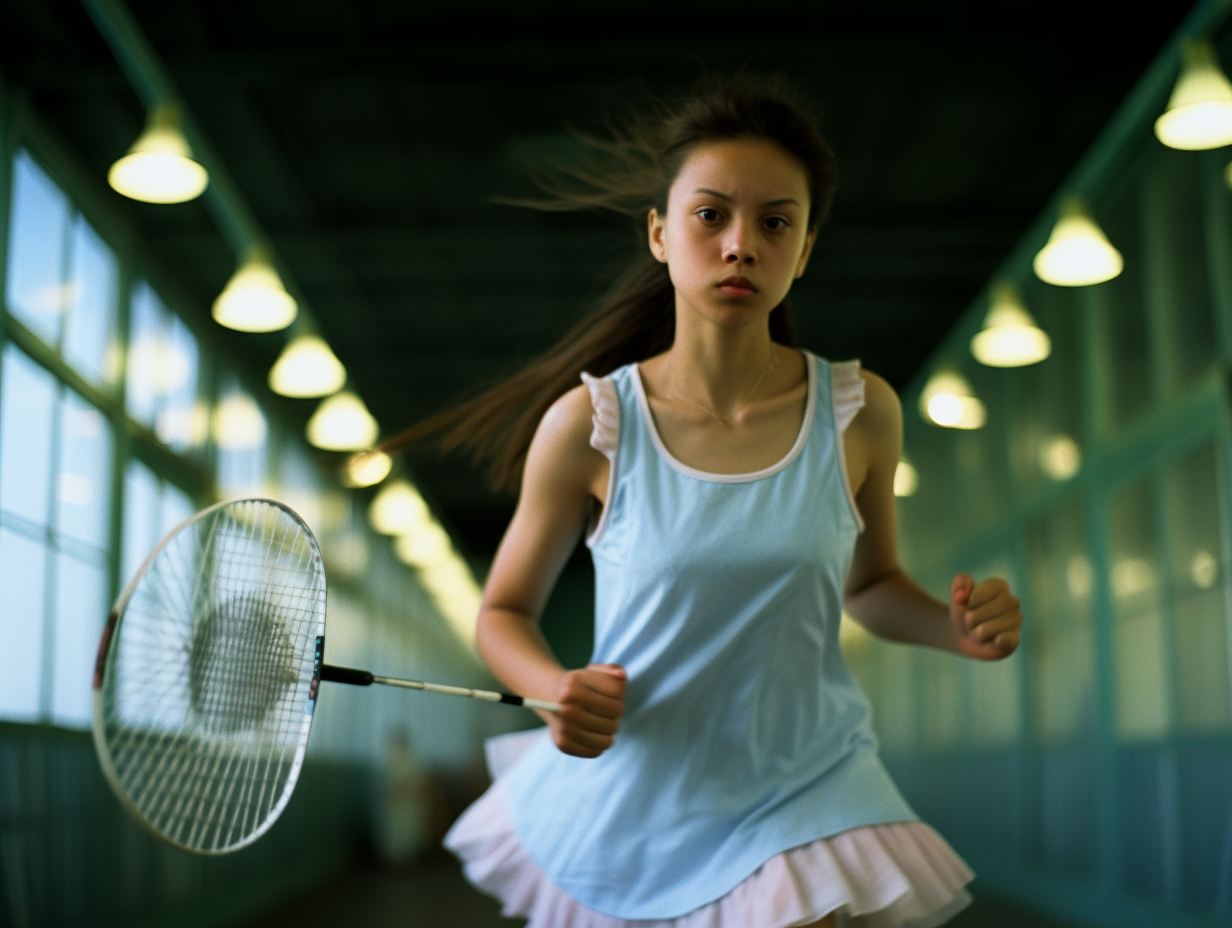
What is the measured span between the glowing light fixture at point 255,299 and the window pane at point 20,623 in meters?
1.27

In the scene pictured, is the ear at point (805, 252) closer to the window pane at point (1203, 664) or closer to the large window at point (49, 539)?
the large window at point (49, 539)

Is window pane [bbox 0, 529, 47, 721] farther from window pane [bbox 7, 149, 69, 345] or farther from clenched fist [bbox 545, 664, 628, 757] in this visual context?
clenched fist [bbox 545, 664, 628, 757]

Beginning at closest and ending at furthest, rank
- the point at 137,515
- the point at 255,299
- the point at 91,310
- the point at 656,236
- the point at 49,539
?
the point at 656,236
the point at 49,539
the point at 255,299
the point at 91,310
the point at 137,515

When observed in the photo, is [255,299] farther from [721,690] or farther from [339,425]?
[721,690]

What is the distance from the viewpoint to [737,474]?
1.82 m

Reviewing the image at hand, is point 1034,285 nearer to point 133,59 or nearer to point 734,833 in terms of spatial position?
point 133,59

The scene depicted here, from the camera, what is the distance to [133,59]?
223 inches

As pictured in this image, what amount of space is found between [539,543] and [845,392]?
473 mm

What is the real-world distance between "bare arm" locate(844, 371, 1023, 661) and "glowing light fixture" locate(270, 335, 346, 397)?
5538 millimetres

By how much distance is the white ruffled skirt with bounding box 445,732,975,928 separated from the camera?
64.5 inches

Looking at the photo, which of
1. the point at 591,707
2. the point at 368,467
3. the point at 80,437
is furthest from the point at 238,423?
the point at 591,707

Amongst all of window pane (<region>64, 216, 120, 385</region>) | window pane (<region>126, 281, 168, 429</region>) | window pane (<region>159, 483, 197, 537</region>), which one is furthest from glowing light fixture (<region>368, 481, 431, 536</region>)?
window pane (<region>64, 216, 120, 385</region>)

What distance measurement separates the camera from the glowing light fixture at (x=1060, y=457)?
8078mm

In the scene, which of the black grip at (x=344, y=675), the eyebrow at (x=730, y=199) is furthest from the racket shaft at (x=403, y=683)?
the eyebrow at (x=730, y=199)
